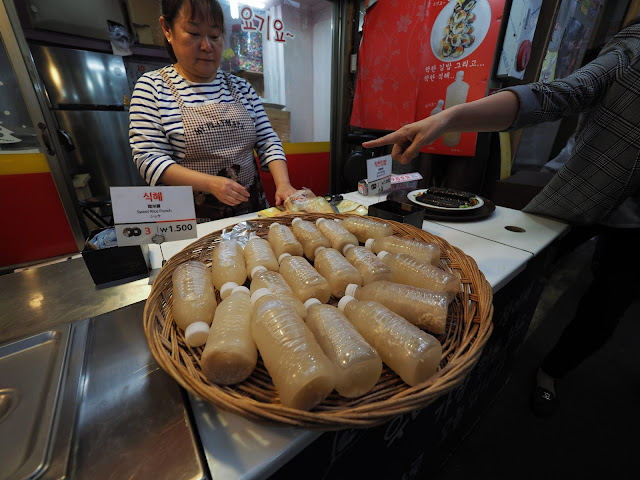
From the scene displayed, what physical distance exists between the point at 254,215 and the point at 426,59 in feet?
7.88

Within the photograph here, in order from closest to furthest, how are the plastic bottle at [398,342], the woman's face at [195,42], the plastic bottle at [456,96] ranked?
1. the plastic bottle at [398,342]
2. the woman's face at [195,42]
3. the plastic bottle at [456,96]

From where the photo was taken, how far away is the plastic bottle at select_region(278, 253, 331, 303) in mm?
732

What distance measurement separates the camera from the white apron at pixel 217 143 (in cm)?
141

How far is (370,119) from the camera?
11.1 feet

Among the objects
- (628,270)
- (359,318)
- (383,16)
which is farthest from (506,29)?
(359,318)

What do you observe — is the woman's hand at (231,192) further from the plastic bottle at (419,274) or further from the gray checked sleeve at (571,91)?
the gray checked sleeve at (571,91)

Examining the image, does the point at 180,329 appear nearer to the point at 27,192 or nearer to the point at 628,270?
the point at 628,270

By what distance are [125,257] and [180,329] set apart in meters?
0.43

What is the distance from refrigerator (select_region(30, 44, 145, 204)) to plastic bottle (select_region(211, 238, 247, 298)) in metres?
3.15

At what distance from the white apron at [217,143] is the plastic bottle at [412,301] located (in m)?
1.14

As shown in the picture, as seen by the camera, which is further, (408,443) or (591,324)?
(591,324)

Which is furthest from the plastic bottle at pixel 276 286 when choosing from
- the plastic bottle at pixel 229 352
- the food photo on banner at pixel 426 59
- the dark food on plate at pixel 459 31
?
the dark food on plate at pixel 459 31

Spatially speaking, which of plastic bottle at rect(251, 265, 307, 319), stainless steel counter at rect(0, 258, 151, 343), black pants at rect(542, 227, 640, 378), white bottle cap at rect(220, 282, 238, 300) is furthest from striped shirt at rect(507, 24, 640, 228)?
stainless steel counter at rect(0, 258, 151, 343)

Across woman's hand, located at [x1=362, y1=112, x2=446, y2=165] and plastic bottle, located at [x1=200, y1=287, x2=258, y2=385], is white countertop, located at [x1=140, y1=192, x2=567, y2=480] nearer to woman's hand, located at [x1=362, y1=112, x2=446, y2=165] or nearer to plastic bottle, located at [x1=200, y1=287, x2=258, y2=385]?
plastic bottle, located at [x1=200, y1=287, x2=258, y2=385]
